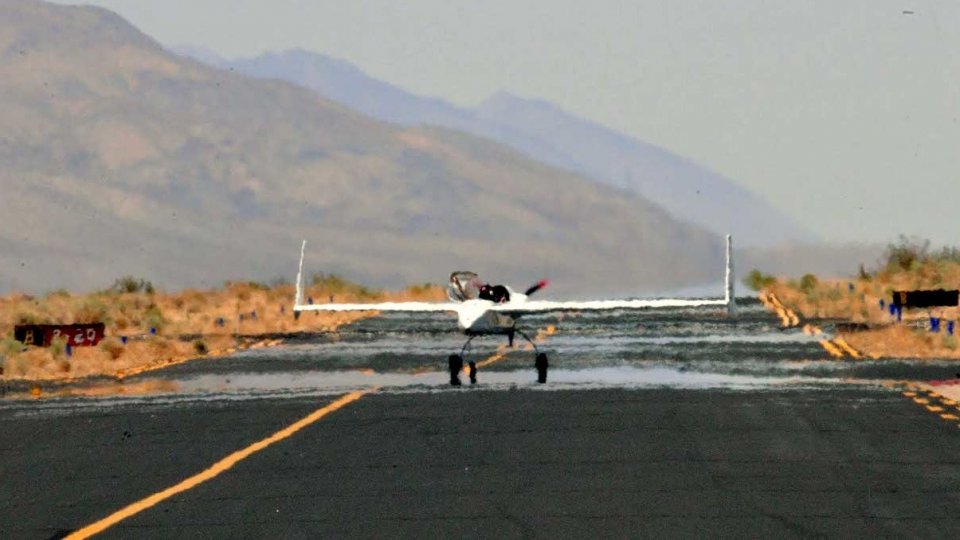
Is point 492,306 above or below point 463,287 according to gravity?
below

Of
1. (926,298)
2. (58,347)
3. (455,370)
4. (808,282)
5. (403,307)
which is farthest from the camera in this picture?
(808,282)

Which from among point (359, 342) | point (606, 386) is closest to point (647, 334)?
point (359, 342)

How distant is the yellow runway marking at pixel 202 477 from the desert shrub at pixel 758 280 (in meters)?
94.5

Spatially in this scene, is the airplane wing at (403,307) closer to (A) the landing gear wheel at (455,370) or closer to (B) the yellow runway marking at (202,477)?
(A) the landing gear wheel at (455,370)

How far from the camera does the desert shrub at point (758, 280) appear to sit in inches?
5007

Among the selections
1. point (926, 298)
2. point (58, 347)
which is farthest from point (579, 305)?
point (926, 298)

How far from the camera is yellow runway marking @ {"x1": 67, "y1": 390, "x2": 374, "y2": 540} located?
1881cm

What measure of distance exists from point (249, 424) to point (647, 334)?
34.4m

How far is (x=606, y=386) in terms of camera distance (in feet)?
125

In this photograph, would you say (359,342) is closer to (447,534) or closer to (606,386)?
(606,386)

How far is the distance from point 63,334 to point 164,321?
22855mm

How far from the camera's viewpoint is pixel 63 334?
53906 mm

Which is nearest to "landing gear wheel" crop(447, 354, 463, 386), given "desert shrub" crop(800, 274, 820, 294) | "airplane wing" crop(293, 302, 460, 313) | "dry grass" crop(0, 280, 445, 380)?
"airplane wing" crop(293, 302, 460, 313)

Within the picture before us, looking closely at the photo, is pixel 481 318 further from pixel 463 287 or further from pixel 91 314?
pixel 91 314
